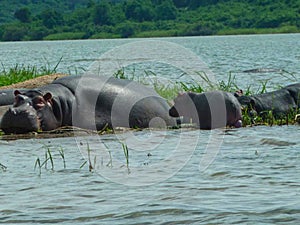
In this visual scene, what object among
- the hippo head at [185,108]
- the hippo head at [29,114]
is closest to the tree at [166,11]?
→ the hippo head at [185,108]

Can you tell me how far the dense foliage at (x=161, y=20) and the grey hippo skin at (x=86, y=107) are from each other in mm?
78546

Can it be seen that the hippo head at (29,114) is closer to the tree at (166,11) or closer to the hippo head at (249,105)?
A: the hippo head at (249,105)

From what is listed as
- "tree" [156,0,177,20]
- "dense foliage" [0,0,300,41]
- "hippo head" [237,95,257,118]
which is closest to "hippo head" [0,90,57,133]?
"hippo head" [237,95,257,118]

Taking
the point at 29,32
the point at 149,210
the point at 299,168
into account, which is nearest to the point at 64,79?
the point at 299,168

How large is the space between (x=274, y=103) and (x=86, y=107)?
7.77 ft

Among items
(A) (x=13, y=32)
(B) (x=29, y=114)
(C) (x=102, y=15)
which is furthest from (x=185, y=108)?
(A) (x=13, y=32)

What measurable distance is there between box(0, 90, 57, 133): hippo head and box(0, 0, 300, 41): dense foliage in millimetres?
79347

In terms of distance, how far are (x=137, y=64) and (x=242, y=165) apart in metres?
23.3

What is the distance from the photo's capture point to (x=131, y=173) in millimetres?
7277

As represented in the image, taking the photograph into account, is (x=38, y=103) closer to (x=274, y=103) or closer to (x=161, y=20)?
(x=274, y=103)

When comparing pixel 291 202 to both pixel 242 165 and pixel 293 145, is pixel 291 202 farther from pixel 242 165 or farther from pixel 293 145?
pixel 293 145

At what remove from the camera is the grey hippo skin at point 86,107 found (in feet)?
31.8

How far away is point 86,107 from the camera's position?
10.1 m

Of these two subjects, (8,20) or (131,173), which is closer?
(131,173)
